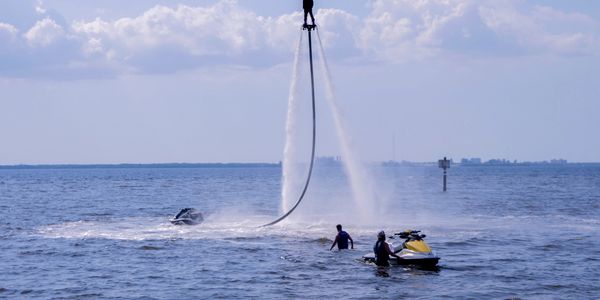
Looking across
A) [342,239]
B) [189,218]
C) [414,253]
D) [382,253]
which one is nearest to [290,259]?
[342,239]

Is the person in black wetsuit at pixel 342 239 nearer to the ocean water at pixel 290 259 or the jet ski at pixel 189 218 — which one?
the ocean water at pixel 290 259

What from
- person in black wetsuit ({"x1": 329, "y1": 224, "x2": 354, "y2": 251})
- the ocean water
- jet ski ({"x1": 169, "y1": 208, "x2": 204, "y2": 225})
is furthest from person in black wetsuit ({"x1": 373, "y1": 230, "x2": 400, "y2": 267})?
jet ski ({"x1": 169, "y1": 208, "x2": 204, "y2": 225})

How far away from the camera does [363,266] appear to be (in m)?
34.2

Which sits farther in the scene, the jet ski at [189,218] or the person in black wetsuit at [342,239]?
the jet ski at [189,218]

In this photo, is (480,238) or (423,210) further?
(423,210)

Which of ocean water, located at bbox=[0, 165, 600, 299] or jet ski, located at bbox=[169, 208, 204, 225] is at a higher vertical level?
jet ski, located at bbox=[169, 208, 204, 225]

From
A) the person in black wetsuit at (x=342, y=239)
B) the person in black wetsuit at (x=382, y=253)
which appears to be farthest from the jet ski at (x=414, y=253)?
the person in black wetsuit at (x=342, y=239)

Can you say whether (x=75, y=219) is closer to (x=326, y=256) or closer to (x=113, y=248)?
(x=113, y=248)

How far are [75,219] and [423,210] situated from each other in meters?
28.4

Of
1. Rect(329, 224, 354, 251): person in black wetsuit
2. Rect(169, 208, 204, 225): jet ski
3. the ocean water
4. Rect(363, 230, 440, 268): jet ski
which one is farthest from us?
Rect(169, 208, 204, 225): jet ski

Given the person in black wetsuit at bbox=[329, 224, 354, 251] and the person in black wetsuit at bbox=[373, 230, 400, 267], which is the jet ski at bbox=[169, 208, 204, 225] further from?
the person in black wetsuit at bbox=[373, 230, 400, 267]

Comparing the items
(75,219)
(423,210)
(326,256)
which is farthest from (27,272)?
(423,210)

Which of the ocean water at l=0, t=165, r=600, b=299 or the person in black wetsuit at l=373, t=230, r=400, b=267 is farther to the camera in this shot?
the person in black wetsuit at l=373, t=230, r=400, b=267

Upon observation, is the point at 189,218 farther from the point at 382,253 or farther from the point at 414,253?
the point at 414,253
